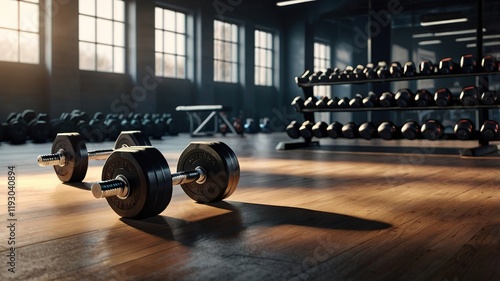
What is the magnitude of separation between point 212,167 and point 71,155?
32.8 inches

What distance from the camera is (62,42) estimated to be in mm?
6695

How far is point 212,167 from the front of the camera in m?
1.47

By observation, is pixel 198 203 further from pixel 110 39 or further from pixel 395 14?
pixel 395 14

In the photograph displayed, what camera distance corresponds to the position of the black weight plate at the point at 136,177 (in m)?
1.20

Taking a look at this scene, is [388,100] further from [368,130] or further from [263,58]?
[263,58]

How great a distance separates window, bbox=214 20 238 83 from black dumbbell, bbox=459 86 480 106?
649cm

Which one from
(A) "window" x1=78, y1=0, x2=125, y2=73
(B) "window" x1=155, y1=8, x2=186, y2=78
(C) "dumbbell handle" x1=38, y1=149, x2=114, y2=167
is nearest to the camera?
(C) "dumbbell handle" x1=38, y1=149, x2=114, y2=167

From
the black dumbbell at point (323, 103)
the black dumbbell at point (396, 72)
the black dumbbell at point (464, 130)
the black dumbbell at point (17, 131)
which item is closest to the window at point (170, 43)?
the black dumbbell at point (17, 131)

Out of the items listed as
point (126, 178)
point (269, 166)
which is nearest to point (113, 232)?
point (126, 178)

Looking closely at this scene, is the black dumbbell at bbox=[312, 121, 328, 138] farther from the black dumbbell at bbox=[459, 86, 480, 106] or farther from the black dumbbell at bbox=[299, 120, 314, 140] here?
the black dumbbell at bbox=[459, 86, 480, 106]

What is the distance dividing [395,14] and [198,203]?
756 centimetres

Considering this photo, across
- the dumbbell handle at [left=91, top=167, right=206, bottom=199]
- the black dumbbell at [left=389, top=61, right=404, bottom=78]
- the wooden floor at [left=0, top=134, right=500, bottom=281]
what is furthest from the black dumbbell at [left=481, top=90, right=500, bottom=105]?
the dumbbell handle at [left=91, top=167, right=206, bottom=199]

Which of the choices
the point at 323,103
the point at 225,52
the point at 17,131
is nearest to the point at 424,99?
the point at 323,103

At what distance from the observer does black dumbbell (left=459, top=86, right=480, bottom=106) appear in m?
3.59
